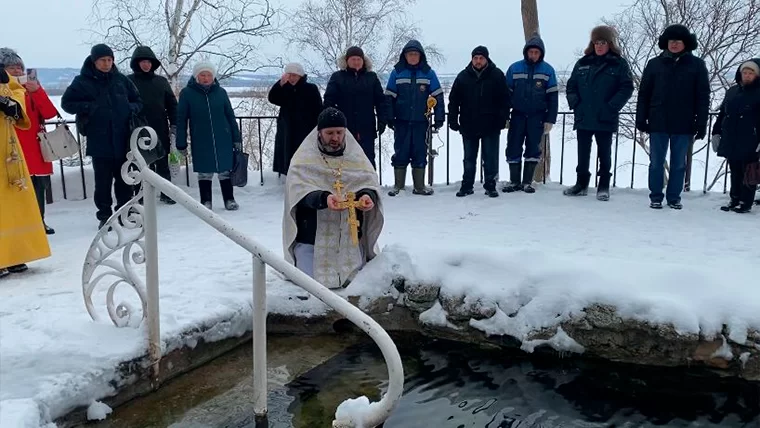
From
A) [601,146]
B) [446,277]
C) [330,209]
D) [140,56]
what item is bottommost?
[446,277]

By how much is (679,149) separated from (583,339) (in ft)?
11.6

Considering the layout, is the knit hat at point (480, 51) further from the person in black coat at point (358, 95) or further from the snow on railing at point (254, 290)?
the snow on railing at point (254, 290)

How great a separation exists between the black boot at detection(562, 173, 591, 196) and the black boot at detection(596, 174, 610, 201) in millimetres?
228

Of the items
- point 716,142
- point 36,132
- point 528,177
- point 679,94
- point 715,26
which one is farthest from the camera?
point 715,26

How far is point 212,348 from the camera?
430 cm

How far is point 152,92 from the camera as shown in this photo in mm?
7484

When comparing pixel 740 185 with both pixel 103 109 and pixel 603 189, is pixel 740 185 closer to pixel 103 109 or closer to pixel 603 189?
pixel 603 189

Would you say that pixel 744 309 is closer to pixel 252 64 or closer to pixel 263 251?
pixel 263 251

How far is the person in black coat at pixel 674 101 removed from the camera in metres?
6.92

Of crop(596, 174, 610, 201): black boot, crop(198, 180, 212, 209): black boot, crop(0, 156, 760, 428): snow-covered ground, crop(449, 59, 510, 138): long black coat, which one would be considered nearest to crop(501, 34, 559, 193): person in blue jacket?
crop(449, 59, 510, 138): long black coat

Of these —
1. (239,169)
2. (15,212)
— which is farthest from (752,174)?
(15,212)

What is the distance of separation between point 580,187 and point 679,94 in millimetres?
1534

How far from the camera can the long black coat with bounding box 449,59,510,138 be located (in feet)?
25.0

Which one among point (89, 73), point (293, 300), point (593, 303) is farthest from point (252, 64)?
point (593, 303)
